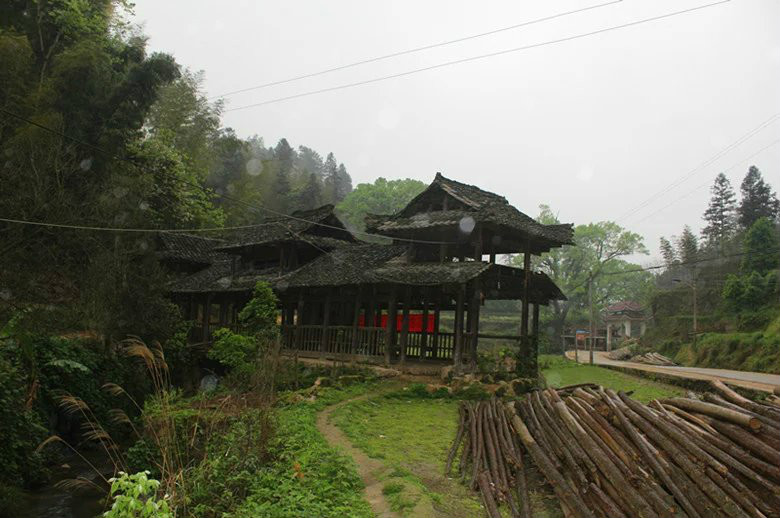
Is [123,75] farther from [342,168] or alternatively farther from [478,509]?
[342,168]

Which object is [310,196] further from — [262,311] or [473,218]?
[262,311]

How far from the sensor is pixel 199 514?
6723 millimetres

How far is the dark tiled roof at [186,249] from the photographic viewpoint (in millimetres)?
28125

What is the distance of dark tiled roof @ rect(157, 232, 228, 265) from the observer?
92.3 ft

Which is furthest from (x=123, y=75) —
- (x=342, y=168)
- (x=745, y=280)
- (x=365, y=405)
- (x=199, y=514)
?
(x=342, y=168)

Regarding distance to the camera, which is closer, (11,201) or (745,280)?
(11,201)

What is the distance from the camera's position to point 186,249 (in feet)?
96.4

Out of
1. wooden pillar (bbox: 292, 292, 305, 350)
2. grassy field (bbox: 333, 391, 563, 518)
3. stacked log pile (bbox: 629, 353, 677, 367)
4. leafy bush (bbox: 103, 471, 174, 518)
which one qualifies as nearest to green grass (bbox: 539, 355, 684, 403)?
grassy field (bbox: 333, 391, 563, 518)

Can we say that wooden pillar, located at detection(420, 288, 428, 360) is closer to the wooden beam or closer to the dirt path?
the wooden beam

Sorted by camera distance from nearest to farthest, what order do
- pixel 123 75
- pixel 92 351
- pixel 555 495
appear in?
1. pixel 555 495
2. pixel 92 351
3. pixel 123 75

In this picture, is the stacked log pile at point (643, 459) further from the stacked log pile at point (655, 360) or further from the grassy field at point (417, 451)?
the stacked log pile at point (655, 360)

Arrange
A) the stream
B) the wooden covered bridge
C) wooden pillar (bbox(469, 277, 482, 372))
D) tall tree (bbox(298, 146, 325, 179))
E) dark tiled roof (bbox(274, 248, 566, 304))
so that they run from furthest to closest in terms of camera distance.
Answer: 1. tall tree (bbox(298, 146, 325, 179))
2. the wooden covered bridge
3. wooden pillar (bbox(469, 277, 482, 372))
4. dark tiled roof (bbox(274, 248, 566, 304))
5. the stream

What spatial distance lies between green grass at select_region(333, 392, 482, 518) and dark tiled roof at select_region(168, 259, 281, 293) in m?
10.1

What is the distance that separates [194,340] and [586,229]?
38037 millimetres
